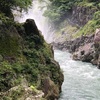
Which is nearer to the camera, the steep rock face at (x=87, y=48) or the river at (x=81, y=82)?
the river at (x=81, y=82)

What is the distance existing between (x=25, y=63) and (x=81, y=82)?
837 centimetres

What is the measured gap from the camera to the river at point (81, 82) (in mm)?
18159

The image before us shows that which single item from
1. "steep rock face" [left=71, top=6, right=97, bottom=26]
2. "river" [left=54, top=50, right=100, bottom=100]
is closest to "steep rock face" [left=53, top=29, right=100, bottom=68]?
"river" [left=54, top=50, right=100, bottom=100]

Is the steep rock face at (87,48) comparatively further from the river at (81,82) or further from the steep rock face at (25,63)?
the steep rock face at (25,63)

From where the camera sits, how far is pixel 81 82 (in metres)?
22.4

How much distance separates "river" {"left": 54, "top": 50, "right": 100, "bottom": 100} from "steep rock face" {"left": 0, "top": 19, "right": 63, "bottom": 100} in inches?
58.8

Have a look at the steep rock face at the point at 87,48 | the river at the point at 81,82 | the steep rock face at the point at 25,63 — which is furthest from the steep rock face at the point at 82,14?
the steep rock face at the point at 25,63

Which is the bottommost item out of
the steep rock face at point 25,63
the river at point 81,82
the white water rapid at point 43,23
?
the river at point 81,82

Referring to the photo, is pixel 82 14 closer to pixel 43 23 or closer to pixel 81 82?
pixel 43 23

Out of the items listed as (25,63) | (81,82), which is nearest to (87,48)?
(81,82)

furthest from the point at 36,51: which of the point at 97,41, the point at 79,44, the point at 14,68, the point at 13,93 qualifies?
the point at 79,44

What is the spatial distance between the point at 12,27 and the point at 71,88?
7.11 metres

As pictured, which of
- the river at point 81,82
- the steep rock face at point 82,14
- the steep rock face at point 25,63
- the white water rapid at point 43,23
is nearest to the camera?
the steep rock face at point 25,63

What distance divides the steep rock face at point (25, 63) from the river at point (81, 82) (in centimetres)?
149
